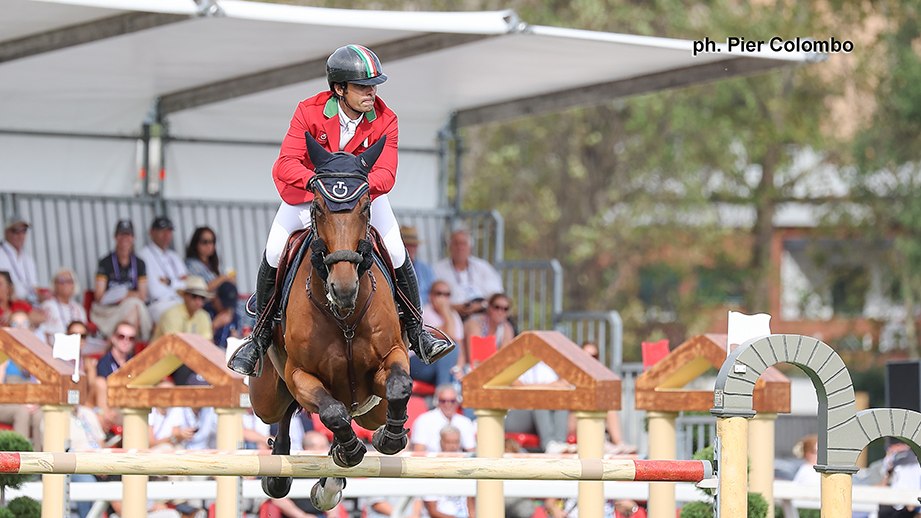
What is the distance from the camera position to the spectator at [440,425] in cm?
952

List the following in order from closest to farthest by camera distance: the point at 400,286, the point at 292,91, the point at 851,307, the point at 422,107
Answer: the point at 400,286, the point at 292,91, the point at 422,107, the point at 851,307

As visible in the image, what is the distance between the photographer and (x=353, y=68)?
18.1ft

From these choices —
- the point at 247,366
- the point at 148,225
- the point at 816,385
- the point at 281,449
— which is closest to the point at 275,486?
the point at 281,449

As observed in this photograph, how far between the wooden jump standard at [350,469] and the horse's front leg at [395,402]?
0.08 meters

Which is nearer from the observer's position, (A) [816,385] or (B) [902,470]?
(A) [816,385]

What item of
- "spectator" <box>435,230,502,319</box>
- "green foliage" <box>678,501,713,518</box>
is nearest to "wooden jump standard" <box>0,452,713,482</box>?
"green foliage" <box>678,501,713,518</box>

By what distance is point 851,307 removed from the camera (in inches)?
1116

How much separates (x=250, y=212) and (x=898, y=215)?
14279 millimetres

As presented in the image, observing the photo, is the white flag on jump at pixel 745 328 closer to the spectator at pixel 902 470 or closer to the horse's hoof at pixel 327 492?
the horse's hoof at pixel 327 492

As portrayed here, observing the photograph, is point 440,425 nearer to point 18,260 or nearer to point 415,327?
point 415,327

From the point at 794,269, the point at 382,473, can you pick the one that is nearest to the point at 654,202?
the point at 794,269

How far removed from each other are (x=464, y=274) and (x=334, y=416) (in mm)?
7651

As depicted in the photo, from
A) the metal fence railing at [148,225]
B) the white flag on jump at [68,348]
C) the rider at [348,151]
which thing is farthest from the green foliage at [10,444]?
the metal fence railing at [148,225]

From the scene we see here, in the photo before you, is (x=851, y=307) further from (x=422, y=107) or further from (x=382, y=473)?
(x=382, y=473)
